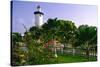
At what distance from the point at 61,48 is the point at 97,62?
1.74 ft

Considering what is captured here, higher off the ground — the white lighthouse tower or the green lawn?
the white lighthouse tower

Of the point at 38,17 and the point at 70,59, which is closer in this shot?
the point at 38,17

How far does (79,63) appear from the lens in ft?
8.46

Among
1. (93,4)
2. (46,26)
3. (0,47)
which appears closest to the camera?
(0,47)

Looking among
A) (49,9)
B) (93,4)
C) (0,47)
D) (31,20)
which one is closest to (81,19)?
(93,4)

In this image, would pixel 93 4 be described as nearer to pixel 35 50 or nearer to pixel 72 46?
pixel 72 46

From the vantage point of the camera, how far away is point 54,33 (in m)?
2.47

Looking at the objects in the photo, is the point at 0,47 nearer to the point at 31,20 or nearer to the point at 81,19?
the point at 31,20

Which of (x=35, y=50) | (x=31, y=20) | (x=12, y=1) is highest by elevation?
(x=12, y=1)

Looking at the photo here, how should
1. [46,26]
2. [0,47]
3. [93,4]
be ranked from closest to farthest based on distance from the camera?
[0,47], [46,26], [93,4]

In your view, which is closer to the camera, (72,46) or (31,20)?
(31,20)

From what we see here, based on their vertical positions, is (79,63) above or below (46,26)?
below

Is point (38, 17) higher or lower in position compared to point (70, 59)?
higher

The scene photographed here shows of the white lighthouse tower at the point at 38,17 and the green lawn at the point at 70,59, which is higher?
the white lighthouse tower at the point at 38,17
